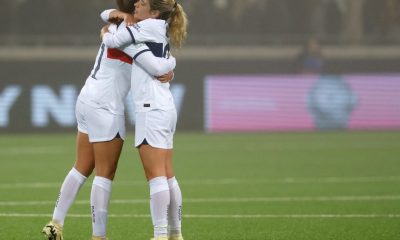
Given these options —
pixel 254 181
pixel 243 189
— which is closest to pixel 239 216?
pixel 243 189

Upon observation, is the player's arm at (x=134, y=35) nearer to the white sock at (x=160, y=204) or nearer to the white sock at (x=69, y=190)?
the white sock at (x=160, y=204)

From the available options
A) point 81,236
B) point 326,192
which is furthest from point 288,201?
point 81,236

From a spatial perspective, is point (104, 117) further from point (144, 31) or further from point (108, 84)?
point (144, 31)

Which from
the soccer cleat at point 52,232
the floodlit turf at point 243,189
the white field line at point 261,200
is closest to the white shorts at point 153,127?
the soccer cleat at point 52,232

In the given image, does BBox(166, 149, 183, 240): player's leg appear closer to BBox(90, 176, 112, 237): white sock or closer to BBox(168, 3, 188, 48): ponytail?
BBox(90, 176, 112, 237): white sock

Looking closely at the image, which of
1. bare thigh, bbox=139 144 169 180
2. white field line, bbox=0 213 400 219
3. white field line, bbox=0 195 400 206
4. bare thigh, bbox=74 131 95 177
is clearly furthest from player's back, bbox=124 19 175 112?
white field line, bbox=0 195 400 206

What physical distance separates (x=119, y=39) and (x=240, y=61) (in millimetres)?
17434

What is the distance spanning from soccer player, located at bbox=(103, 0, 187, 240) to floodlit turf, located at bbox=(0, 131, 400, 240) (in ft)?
3.91

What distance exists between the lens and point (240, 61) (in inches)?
1001

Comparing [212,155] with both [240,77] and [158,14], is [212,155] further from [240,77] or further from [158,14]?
[158,14]

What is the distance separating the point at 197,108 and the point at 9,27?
5.43 metres

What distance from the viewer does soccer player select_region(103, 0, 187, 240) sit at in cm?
809

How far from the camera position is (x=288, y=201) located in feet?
39.7

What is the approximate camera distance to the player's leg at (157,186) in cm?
810
